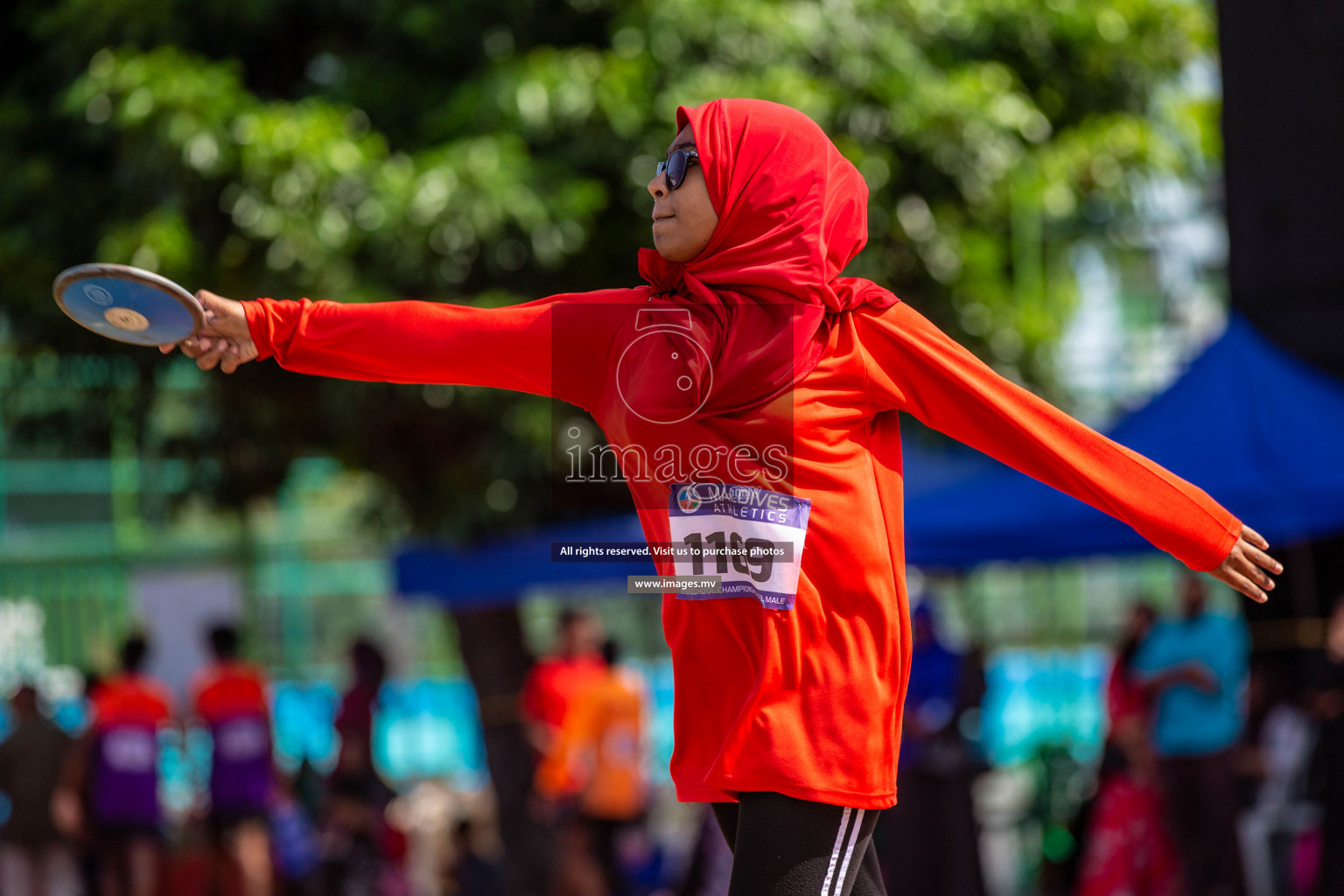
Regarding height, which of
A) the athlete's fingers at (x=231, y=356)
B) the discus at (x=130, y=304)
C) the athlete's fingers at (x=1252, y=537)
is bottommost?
the athlete's fingers at (x=1252, y=537)

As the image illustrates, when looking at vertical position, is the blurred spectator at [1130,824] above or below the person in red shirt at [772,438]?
below

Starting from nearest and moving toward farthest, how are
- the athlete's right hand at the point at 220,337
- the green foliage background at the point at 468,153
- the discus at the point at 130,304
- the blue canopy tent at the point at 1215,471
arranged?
1. the discus at the point at 130,304
2. the athlete's right hand at the point at 220,337
3. the blue canopy tent at the point at 1215,471
4. the green foliage background at the point at 468,153

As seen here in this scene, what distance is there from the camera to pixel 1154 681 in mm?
7855

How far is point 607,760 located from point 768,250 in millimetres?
6660

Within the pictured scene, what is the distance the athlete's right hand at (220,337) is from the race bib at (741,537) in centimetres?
79

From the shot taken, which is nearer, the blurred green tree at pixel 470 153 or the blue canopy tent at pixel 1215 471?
the blue canopy tent at pixel 1215 471

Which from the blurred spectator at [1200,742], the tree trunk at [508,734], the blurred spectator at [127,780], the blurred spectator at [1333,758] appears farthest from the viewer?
the tree trunk at [508,734]

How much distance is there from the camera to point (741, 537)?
2611 mm

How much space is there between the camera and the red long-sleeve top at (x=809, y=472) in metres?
2.54

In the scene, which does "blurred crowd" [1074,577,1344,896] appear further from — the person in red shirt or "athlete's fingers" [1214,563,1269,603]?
the person in red shirt

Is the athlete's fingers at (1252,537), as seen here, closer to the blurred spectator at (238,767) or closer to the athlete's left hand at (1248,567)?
the athlete's left hand at (1248,567)

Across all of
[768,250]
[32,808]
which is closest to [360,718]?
[32,808]

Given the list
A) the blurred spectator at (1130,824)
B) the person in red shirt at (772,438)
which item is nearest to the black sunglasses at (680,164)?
the person in red shirt at (772,438)

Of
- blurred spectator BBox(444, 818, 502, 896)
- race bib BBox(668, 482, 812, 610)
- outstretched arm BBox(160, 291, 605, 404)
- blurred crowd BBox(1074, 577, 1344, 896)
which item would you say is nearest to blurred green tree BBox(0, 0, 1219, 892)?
blurred crowd BBox(1074, 577, 1344, 896)
